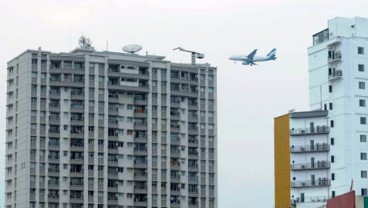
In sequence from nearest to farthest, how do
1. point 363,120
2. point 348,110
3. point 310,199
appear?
point 348,110 < point 363,120 < point 310,199

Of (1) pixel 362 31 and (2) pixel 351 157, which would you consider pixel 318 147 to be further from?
(1) pixel 362 31

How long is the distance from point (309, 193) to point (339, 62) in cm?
2213

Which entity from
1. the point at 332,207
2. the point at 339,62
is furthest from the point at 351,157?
the point at 332,207

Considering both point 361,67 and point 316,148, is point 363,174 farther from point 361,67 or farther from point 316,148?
point 361,67

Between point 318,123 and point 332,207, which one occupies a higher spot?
point 318,123

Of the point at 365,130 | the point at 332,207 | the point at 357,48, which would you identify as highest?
the point at 357,48

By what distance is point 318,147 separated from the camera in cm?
19825

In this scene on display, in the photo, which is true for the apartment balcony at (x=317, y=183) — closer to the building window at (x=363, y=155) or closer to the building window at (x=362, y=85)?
the building window at (x=363, y=155)

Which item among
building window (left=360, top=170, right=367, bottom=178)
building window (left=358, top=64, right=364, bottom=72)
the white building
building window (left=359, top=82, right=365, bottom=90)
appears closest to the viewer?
the white building

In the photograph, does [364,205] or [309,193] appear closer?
[364,205]

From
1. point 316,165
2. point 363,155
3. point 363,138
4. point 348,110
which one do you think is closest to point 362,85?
point 348,110

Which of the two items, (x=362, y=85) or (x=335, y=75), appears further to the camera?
(x=335, y=75)

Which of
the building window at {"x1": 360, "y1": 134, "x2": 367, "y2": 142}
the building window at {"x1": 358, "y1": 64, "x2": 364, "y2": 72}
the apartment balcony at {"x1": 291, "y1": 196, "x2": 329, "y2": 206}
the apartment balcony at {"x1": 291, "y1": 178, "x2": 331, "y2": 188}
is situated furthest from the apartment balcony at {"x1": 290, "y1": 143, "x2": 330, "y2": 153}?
the building window at {"x1": 358, "y1": 64, "x2": 364, "y2": 72}

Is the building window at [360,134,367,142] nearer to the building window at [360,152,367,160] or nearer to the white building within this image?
the white building
